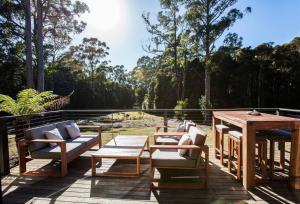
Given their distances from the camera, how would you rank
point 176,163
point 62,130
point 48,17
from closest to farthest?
1. point 176,163
2. point 62,130
3. point 48,17

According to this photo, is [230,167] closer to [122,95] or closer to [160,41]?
[160,41]

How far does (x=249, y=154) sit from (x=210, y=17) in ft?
39.4

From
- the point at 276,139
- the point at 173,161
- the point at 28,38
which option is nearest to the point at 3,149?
the point at 173,161

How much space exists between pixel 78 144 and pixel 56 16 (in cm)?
1071

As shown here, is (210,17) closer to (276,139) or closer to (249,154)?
(276,139)

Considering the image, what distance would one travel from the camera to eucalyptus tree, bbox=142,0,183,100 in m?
18.6

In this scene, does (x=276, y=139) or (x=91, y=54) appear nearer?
(x=276, y=139)

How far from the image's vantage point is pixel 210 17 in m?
14.1

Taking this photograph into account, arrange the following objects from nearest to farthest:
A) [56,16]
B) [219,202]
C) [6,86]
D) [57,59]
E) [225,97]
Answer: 1. [219,202]
2. [56,16]
3. [6,86]
4. [225,97]
5. [57,59]

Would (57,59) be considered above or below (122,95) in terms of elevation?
above

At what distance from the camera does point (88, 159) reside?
5.27 metres

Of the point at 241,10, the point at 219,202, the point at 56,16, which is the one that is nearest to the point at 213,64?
the point at 241,10

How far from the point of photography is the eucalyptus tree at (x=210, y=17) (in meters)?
13.9

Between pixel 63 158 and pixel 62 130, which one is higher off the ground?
pixel 62 130
